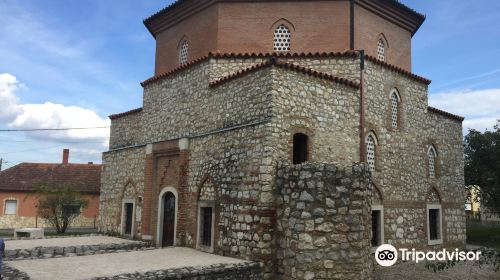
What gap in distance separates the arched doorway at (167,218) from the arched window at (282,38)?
219 inches

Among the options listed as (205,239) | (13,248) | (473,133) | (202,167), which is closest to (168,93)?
(202,167)

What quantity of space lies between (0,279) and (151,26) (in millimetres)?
10805

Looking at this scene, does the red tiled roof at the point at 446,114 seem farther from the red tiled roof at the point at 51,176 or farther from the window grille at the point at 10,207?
the window grille at the point at 10,207

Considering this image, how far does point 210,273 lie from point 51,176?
78.7ft

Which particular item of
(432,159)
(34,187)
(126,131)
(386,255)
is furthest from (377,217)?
(34,187)

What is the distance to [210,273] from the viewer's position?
820 centimetres

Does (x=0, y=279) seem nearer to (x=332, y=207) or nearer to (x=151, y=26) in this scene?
(x=332, y=207)

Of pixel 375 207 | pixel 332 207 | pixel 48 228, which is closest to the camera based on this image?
pixel 332 207

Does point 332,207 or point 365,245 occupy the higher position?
point 332,207

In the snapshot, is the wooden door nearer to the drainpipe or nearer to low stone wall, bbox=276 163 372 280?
low stone wall, bbox=276 163 372 280

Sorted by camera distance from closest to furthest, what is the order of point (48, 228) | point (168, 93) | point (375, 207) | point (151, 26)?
point (375, 207)
point (168, 93)
point (151, 26)
point (48, 228)

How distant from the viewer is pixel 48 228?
25.3 m

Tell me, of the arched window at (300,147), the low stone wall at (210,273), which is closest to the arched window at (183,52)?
the arched window at (300,147)

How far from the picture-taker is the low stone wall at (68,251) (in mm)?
10284
